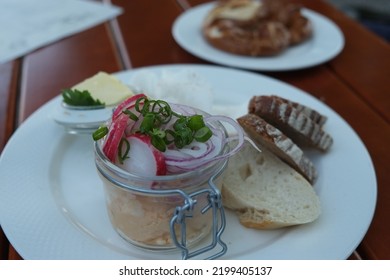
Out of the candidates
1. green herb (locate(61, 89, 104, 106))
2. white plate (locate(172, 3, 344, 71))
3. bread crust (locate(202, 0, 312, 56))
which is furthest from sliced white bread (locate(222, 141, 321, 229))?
bread crust (locate(202, 0, 312, 56))

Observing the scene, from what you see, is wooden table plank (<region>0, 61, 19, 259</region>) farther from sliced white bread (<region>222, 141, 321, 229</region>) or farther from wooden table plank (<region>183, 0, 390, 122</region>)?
wooden table plank (<region>183, 0, 390, 122</region>)

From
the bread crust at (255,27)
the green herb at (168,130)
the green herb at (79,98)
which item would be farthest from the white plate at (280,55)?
the green herb at (168,130)

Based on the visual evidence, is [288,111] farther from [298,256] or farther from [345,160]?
[298,256]

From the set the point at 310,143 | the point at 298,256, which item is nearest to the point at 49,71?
the point at 310,143

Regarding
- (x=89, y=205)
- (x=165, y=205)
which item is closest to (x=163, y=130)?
(x=165, y=205)

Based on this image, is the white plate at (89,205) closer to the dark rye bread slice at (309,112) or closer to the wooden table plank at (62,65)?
the dark rye bread slice at (309,112)

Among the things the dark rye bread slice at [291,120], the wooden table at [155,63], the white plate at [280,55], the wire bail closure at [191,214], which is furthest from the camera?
the white plate at [280,55]
